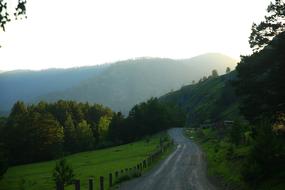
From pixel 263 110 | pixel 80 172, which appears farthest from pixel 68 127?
pixel 263 110

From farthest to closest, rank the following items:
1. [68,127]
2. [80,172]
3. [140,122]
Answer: [140,122] → [68,127] → [80,172]

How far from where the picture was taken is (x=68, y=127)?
144 meters

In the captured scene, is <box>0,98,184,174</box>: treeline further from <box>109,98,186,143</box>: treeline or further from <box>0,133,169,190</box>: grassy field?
<box>0,133,169,190</box>: grassy field

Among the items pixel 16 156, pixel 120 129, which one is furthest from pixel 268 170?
pixel 120 129

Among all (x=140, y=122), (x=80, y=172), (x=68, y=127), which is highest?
(x=140, y=122)

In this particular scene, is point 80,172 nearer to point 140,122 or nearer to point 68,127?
point 68,127

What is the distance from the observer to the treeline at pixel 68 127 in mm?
120000

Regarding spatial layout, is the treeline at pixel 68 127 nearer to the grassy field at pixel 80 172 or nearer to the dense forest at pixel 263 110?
the grassy field at pixel 80 172

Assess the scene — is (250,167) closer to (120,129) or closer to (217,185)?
(217,185)

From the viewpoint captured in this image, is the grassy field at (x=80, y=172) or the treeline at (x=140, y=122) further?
the treeline at (x=140, y=122)

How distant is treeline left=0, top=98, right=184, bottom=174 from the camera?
120 metres

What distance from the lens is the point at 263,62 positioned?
112 feet

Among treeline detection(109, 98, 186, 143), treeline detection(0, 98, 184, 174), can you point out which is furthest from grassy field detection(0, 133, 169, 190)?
treeline detection(109, 98, 186, 143)

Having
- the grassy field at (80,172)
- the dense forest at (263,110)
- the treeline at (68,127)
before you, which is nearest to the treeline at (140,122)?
the treeline at (68,127)
